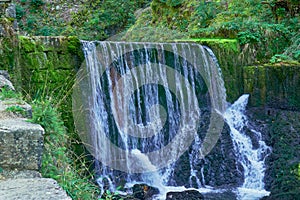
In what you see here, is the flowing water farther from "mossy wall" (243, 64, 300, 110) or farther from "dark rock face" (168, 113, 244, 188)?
"mossy wall" (243, 64, 300, 110)

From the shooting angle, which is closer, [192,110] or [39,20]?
[192,110]

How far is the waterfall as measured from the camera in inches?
262

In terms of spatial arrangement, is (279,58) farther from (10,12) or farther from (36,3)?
(36,3)

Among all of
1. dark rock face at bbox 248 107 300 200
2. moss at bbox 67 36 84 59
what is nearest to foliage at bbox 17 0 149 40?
moss at bbox 67 36 84 59

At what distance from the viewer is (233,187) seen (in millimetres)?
6723

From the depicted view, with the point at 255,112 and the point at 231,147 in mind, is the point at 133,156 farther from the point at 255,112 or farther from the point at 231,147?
the point at 255,112

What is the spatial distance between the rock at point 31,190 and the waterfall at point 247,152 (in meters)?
4.74

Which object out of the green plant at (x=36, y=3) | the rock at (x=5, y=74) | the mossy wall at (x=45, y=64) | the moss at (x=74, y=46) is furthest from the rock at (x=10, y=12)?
the green plant at (x=36, y=3)

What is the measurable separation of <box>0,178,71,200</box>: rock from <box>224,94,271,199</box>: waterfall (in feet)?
15.5

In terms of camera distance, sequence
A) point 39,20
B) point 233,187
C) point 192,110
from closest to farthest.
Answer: point 233,187, point 192,110, point 39,20

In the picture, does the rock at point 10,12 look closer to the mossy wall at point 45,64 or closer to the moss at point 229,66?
the mossy wall at point 45,64

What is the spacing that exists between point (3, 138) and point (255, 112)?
5.96 m

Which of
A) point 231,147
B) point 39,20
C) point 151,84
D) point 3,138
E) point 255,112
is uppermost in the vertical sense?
point 39,20

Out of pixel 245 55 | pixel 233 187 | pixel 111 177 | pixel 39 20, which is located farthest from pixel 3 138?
pixel 39 20
